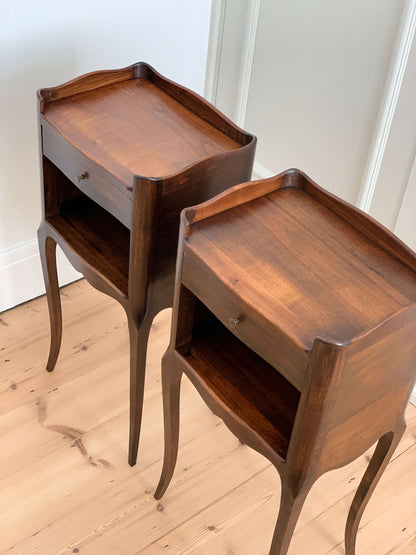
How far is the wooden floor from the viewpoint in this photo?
1.57 metres

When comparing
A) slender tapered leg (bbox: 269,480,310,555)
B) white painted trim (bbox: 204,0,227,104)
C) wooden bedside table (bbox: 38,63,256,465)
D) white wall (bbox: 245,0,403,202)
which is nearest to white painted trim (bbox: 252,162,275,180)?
white wall (bbox: 245,0,403,202)

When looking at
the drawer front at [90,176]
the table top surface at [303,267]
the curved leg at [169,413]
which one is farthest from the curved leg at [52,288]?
the table top surface at [303,267]

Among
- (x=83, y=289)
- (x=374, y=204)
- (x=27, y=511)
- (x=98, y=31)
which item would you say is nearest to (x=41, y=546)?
(x=27, y=511)

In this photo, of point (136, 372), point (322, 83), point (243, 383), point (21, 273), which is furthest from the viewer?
point (21, 273)

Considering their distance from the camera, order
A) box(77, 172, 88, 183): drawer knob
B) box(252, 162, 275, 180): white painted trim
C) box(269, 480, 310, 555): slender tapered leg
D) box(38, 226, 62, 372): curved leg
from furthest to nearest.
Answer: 1. box(252, 162, 275, 180): white painted trim
2. box(38, 226, 62, 372): curved leg
3. box(77, 172, 88, 183): drawer knob
4. box(269, 480, 310, 555): slender tapered leg

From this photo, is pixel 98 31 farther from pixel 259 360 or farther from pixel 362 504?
pixel 362 504

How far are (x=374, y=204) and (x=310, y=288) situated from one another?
2.48ft

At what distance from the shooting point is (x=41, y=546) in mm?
1523

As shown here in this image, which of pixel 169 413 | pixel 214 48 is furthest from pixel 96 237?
pixel 214 48

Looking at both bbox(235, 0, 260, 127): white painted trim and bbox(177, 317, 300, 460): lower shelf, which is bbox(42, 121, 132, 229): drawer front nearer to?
bbox(177, 317, 300, 460): lower shelf

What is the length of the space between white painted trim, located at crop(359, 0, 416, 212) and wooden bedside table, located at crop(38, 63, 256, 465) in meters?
0.46

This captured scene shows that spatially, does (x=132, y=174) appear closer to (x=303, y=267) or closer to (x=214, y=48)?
(x=303, y=267)

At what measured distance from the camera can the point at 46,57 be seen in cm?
178

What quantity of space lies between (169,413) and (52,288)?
0.50 meters
